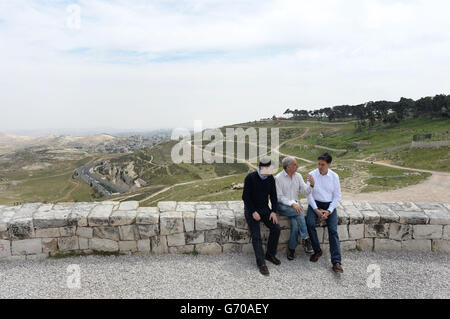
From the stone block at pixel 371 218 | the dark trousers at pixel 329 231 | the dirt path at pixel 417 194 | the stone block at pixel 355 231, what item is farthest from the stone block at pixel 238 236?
the dirt path at pixel 417 194

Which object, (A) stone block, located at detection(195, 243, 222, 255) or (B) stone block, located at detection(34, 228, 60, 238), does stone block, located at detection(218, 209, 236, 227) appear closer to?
(A) stone block, located at detection(195, 243, 222, 255)

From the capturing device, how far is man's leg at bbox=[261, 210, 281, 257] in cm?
530

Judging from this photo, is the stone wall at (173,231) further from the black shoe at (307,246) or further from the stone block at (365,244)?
the black shoe at (307,246)

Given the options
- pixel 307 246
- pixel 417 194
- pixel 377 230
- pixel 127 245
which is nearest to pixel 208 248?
pixel 127 245

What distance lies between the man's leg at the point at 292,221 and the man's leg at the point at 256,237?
2.10 ft

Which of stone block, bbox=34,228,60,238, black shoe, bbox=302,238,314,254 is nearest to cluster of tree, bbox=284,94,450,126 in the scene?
black shoe, bbox=302,238,314,254

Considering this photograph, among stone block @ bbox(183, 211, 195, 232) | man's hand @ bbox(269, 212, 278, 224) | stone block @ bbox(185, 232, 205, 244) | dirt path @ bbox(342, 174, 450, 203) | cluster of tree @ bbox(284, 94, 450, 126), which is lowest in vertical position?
dirt path @ bbox(342, 174, 450, 203)

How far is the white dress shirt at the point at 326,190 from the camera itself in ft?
18.1

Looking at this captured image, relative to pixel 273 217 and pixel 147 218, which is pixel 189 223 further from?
pixel 273 217

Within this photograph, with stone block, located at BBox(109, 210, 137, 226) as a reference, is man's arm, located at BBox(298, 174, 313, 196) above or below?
above

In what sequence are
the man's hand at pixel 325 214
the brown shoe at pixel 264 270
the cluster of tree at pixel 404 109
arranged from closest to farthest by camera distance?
the brown shoe at pixel 264 270 < the man's hand at pixel 325 214 < the cluster of tree at pixel 404 109

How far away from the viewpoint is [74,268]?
5.03 m
